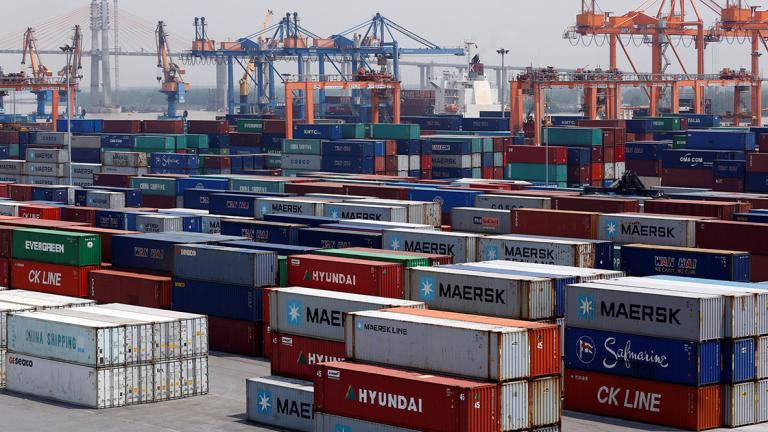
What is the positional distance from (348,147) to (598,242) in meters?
45.6

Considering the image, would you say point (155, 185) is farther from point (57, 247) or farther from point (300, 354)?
point (300, 354)

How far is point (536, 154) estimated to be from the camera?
87.2m

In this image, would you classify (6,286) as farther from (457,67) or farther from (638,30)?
(457,67)

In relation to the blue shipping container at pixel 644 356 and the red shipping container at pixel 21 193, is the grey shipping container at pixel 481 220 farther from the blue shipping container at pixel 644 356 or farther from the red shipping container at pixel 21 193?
the red shipping container at pixel 21 193

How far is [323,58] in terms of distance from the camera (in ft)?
605

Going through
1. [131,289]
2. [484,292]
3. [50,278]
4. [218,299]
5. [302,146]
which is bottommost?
[218,299]

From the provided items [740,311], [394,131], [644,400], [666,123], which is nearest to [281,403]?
[644,400]

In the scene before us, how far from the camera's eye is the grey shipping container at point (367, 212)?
198 ft

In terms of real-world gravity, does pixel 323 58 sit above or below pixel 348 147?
above

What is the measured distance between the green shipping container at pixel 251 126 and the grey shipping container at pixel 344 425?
84.5 metres

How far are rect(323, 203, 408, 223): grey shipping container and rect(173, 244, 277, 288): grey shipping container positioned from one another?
12303 mm

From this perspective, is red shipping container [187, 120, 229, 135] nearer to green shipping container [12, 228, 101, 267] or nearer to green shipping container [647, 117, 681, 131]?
green shipping container [647, 117, 681, 131]

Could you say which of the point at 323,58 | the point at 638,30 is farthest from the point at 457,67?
the point at 638,30

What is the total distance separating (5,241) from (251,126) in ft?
222
